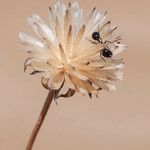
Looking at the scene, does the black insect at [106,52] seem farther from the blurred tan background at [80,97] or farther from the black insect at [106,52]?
the blurred tan background at [80,97]

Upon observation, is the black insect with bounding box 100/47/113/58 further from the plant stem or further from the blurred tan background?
the blurred tan background

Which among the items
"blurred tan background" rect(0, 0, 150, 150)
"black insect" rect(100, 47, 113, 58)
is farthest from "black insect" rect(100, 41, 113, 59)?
"blurred tan background" rect(0, 0, 150, 150)

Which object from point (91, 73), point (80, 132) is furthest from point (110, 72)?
point (80, 132)

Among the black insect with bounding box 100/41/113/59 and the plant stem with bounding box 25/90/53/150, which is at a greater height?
the black insect with bounding box 100/41/113/59

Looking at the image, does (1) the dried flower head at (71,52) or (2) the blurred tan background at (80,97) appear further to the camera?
(2) the blurred tan background at (80,97)

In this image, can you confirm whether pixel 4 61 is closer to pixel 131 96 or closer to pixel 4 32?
pixel 4 32

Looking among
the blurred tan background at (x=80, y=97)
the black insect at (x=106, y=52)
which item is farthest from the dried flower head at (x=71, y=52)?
the blurred tan background at (x=80, y=97)

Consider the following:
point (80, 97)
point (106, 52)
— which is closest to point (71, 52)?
point (106, 52)

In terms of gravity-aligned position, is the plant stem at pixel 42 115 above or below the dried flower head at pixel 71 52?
below
